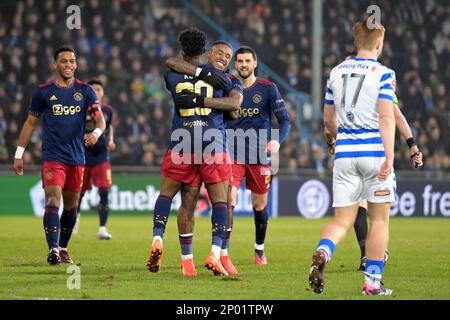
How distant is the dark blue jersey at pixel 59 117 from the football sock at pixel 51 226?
59cm

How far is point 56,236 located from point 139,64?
605 inches

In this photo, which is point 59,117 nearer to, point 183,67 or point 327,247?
point 183,67

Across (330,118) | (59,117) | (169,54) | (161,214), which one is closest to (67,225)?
(59,117)

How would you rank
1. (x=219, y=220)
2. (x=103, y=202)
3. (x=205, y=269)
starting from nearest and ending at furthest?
1. (x=219, y=220)
2. (x=205, y=269)
3. (x=103, y=202)

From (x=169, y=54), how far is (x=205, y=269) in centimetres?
1659

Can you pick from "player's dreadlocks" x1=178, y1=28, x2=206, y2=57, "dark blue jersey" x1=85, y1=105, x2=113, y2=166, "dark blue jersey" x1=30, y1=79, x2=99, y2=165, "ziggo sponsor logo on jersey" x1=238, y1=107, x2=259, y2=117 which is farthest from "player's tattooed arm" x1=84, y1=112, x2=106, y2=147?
"dark blue jersey" x1=85, y1=105, x2=113, y2=166

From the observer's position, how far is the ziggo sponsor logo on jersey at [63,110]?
1161 cm

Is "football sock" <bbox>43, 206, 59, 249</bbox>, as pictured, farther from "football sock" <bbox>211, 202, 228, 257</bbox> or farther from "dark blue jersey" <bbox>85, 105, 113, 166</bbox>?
"dark blue jersey" <bbox>85, 105, 113, 166</bbox>

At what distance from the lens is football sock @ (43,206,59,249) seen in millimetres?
11445

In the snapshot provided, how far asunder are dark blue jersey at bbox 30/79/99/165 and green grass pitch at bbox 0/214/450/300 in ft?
4.23

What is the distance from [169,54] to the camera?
2700 centimetres

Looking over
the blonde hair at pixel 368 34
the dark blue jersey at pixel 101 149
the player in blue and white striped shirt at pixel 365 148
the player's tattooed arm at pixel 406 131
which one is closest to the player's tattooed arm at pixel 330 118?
the player in blue and white striped shirt at pixel 365 148

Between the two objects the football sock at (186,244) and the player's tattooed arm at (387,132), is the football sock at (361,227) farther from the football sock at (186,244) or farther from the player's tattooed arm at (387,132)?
the player's tattooed arm at (387,132)
